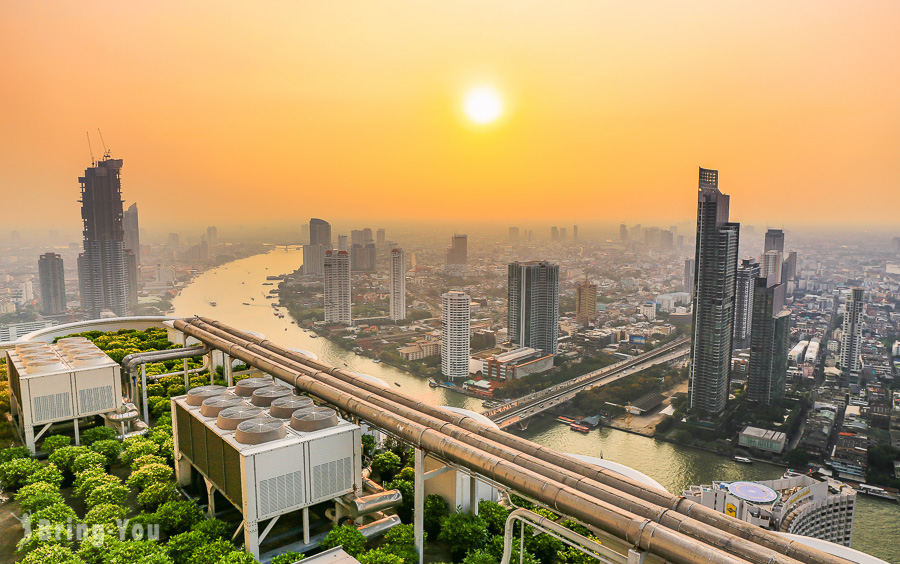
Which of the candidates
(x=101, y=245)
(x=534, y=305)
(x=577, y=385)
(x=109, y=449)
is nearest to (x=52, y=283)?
(x=101, y=245)

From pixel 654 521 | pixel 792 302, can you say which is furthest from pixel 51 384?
pixel 792 302

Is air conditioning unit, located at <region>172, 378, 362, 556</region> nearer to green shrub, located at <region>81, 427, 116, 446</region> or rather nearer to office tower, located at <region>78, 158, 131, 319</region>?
green shrub, located at <region>81, 427, 116, 446</region>

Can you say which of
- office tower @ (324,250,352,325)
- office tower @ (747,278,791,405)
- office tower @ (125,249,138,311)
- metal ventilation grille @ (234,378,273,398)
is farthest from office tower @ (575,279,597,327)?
metal ventilation grille @ (234,378,273,398)

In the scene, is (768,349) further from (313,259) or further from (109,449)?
(109,449)

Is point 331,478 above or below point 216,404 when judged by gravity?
below

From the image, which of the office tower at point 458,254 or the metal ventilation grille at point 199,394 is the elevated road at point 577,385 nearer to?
the office tower at point 458,254

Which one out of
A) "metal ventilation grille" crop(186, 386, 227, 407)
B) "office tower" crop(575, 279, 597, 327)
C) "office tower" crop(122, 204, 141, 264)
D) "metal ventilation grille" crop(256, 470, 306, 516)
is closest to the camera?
"metal ventilation grille" crop(256, 470, 306, 516)
